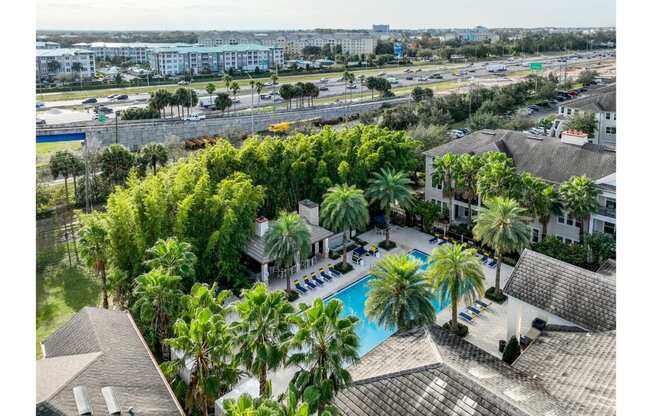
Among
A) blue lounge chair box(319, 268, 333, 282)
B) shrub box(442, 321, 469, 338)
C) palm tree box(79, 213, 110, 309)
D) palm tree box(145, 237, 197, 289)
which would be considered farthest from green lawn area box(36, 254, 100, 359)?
shrub box(442, 321, 469, 338)

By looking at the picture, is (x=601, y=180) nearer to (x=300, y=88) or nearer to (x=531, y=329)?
(x=531, y=329)

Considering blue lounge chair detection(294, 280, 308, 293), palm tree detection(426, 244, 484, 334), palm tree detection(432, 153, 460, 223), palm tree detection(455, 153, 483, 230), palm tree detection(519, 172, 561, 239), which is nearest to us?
palm tree detection(426, 244, 484, 334)

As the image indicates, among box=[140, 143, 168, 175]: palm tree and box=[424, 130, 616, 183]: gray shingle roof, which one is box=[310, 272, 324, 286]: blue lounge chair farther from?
box=[140, 143, 168, 175]: palm tree

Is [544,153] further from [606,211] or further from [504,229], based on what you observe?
[504,229]

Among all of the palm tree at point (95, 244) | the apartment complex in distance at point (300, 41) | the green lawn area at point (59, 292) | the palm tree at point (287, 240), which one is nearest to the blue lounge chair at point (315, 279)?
the palm tree at point (287, 240)

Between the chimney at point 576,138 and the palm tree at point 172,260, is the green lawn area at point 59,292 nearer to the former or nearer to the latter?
the palm tree at point 172,260
